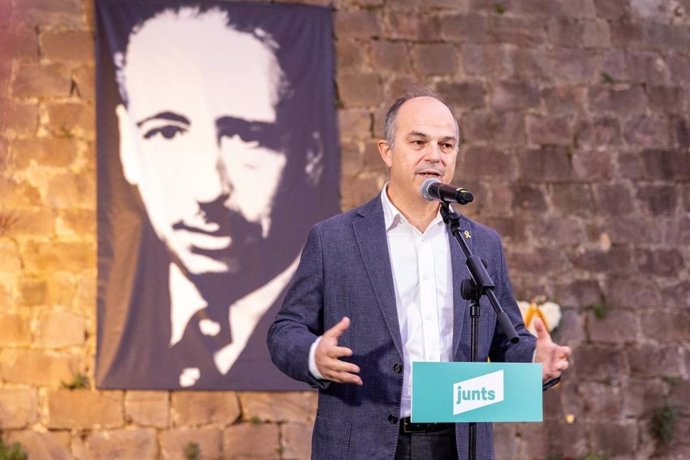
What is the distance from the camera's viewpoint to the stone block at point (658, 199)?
6.29 m

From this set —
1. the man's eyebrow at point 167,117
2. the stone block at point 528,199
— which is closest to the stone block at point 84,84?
the man's eyebrow at point 167,117

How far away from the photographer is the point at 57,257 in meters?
5.57

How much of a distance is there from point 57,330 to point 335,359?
11.4ft

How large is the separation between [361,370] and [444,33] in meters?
3.82

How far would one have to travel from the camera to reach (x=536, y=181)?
20.3 ft

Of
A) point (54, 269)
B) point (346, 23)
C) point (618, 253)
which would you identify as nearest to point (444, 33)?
Result: point (346, 23)

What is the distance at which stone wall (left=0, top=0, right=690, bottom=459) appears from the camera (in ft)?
18.2

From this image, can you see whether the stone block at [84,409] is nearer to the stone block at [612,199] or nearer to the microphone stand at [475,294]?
the stone block at [612,199]

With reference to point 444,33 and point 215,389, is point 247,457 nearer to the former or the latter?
point 215,389

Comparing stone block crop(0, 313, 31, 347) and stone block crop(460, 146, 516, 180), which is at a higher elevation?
stone block crop(460, 146, 516, 180)

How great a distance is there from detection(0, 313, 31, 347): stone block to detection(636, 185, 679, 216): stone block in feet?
12.0

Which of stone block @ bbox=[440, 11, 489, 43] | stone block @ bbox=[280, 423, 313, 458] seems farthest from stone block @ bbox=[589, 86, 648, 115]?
stone block @ bbox=[280, 423, 313, 458]

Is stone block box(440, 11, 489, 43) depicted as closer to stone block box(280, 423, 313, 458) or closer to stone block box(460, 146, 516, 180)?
stone block box(460, 146, 516, 180)

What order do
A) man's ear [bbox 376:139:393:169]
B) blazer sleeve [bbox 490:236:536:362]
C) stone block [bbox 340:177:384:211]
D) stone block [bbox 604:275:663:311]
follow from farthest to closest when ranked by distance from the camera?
1. stone block [bbox 604:275:663:311]
2. stone block [bbox 340:177:384:211]
3. man's ear [bbox 376:139:393:169]
4. blazer sleeve [bbox 490:236:536:362]
